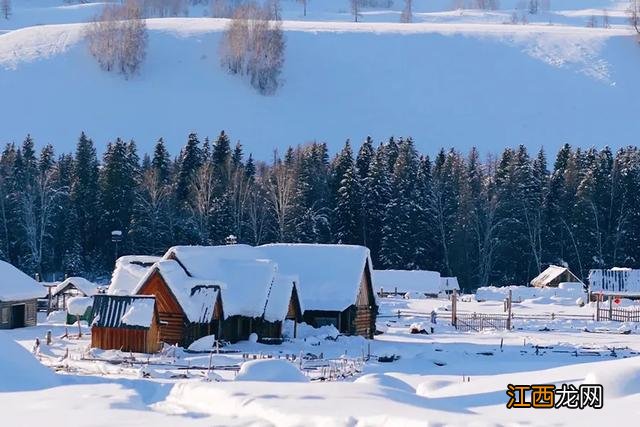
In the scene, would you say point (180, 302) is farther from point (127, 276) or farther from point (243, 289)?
point (127, 276)

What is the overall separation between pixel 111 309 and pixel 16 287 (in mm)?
12520

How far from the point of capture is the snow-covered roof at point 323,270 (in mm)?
41625

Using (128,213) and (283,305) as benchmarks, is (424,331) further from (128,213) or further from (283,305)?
(128,213)

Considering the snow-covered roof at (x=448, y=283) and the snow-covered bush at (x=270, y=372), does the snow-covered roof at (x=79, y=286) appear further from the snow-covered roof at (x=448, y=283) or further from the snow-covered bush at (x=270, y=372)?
the snow-covered bush at (x=270, y=372)

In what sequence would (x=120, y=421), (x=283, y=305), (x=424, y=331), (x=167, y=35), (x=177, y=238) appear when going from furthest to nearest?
(x=167, y=35)
(x=177, y=238)
(x=424, y=331)
(x=283, y=305)
(x=120, y=421)

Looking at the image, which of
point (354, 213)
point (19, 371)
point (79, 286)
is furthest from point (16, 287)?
point (354, 213)

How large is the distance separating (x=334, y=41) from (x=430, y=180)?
59.9 meters

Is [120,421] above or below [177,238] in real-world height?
above

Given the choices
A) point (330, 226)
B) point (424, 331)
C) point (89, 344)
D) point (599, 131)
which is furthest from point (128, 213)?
point (599, 131)

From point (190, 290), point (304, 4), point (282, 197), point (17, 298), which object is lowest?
point (17, 298)

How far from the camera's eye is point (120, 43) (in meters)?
126

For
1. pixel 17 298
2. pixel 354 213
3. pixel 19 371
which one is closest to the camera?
pixel 19 371

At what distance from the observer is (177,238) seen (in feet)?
252

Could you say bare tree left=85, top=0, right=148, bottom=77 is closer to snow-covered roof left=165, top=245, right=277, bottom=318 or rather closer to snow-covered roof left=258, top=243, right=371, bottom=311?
snow-covered roof left=258, top=243, right=371, bottom=311
